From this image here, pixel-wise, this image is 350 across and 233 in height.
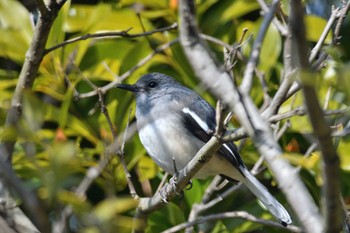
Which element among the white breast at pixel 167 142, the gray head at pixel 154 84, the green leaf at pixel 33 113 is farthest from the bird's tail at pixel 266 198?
the green leaf at pixel 33 113

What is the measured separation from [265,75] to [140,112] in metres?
0.85

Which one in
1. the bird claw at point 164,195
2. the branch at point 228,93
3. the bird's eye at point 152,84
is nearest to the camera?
the branch at point 228,93

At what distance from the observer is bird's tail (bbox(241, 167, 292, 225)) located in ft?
12.5

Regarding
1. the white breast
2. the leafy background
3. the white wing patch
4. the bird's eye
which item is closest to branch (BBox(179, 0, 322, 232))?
the leafy background

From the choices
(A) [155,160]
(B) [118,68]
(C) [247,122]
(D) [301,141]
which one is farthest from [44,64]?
(C) [247,122]

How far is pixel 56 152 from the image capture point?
5.65ft

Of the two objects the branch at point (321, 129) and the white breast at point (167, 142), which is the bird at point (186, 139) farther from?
the branch at point (321, 129)

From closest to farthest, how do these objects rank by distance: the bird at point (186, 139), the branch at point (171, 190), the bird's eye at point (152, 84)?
the branch at point (171, 190) → the bird at point (186, 139) → the bird's eye at point (152, 84)

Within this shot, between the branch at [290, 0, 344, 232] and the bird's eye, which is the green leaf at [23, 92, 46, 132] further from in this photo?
the bird's eye

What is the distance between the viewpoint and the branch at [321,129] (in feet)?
4.65

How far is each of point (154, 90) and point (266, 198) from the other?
1.17m

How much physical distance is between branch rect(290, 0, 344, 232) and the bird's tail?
216cm

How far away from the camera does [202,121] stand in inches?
170

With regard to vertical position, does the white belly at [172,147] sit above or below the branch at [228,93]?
below
